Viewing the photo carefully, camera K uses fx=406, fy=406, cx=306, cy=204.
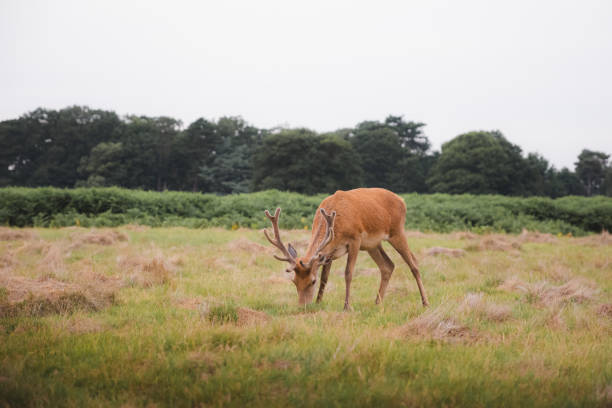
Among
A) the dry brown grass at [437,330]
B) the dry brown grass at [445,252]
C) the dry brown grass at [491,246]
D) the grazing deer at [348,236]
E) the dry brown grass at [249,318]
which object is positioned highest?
the grazing deer at [348,236]

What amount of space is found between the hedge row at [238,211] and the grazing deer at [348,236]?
42.1 feet

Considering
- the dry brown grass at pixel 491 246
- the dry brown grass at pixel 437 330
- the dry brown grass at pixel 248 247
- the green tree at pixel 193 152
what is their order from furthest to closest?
the green tree at pixel 193 152 → the dry brown grass at pixel 491 246 → the dry brown grass at pixel 248 247 → the dry brown grass at pixel 437 330

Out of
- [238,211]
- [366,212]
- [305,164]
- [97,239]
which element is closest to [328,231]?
[366,212]

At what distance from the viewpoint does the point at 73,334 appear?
3.98 meters

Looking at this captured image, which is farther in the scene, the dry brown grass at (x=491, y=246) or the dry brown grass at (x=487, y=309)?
the dry brown grass at (x=491, y=246)

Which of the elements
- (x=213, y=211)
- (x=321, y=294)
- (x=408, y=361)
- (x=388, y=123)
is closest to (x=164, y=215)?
(x=213, y=211)

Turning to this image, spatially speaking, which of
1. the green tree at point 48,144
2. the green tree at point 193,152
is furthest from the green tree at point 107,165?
the green tree at point 193,152

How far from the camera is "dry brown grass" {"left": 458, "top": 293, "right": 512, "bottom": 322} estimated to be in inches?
200

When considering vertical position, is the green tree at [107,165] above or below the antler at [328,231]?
above

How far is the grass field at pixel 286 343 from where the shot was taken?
111 inches

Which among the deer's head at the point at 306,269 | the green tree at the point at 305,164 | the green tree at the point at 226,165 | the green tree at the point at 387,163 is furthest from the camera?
the green tree at the point at 387,163

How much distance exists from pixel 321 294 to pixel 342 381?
3126mm

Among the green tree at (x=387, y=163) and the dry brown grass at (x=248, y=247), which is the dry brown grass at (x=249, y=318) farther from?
the green tree at (x=387, y=163)

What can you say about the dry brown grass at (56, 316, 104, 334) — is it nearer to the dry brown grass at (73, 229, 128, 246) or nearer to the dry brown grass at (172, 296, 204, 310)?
the dry brown grass at (172, 296, 204, 310)
